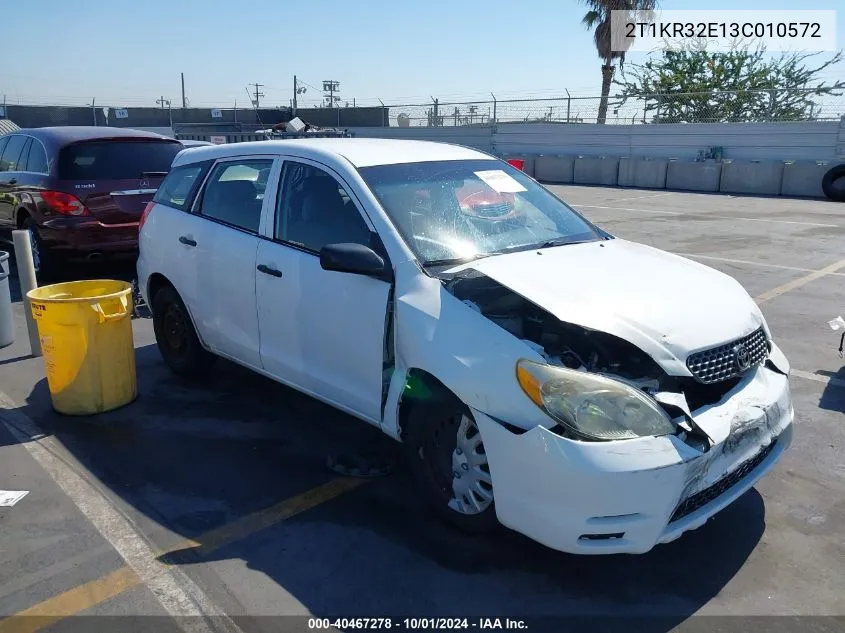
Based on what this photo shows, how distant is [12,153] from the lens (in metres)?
8.88

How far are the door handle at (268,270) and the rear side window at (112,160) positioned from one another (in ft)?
15.4

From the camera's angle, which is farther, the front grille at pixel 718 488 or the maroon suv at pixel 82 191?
Result: the maroon suv at pixel 82 191

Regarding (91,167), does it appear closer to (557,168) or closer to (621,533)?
(621,533)

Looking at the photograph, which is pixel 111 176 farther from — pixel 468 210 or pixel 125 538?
pixel 125 538

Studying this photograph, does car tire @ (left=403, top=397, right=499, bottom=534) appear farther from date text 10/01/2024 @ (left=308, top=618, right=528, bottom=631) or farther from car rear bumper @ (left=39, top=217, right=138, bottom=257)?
car rear bumper @ (left=39, top=217, right=138, bottom=257)

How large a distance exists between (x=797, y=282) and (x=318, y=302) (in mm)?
6901

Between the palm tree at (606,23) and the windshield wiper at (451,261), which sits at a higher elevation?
the palm tree at (606,23)

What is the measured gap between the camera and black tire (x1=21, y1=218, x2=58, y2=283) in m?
8.06

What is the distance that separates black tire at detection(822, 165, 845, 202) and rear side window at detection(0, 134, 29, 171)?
17.7 metres

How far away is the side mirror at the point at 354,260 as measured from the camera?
3516 mm

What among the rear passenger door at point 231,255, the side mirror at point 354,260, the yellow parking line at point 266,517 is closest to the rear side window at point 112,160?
the rear passenger door at point 231,255

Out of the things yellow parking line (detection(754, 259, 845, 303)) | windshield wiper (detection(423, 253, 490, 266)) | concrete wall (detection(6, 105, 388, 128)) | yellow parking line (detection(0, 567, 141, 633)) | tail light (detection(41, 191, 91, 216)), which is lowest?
yellow parking line (detection(0, 567, 141, 633))

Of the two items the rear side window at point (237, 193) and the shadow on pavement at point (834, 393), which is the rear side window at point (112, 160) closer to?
the rear side window at point (237, 193)

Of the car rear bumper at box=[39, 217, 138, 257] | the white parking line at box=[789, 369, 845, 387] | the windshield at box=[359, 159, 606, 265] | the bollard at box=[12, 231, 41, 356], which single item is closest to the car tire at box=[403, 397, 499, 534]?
the windshield at box=[359, 159, 606, 265]
